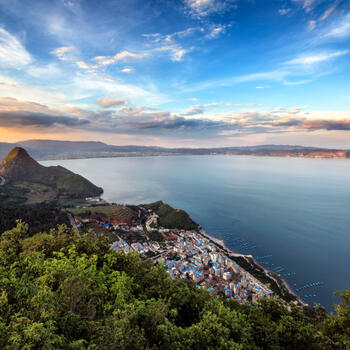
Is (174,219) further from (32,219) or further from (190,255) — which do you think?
(32,219)

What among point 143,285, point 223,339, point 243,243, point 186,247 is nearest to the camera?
point 223,339

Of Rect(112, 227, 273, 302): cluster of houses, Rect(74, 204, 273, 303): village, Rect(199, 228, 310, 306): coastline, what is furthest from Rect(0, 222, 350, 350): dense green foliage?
Rect(199, 228, 310, 306): coastline

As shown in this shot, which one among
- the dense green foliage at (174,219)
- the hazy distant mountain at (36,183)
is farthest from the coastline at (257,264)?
the hazy distant mountain at (36,183)

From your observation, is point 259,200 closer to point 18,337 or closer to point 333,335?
point 333,335

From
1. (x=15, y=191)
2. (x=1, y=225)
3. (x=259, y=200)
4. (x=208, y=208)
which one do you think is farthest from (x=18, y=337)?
(x=15, y=191)

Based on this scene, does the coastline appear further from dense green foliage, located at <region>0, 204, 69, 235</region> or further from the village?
dense green foliage, located at <region>0, 204, 69, 235</region>

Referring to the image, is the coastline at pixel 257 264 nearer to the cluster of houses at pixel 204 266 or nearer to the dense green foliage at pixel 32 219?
the cluster of houses at pixel 204 266
